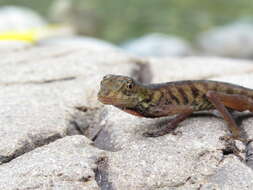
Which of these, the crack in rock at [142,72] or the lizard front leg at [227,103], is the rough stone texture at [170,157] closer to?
the lizard front leg at [227,103]

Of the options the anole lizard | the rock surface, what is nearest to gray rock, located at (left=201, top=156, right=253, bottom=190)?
the rock surface

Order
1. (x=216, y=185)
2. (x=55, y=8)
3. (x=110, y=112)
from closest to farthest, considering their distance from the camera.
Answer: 1. (x=216, y=185)
2. (x=110, y=112)
3. (x=55, y=8)

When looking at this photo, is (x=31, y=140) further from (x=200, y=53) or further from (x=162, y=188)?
(x=200, y=53)

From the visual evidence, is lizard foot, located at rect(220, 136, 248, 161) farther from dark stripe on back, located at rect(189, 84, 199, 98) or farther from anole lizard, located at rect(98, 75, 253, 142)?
dark stripe on back, located at rect(189, 84, 199, 98)

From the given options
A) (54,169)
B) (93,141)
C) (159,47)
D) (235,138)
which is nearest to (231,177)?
(235,138)

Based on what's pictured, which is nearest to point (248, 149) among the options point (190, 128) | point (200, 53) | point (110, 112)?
point (190, 128)

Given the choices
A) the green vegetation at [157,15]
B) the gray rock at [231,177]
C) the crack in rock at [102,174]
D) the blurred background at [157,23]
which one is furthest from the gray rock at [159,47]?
the gray rock at [231,177]
